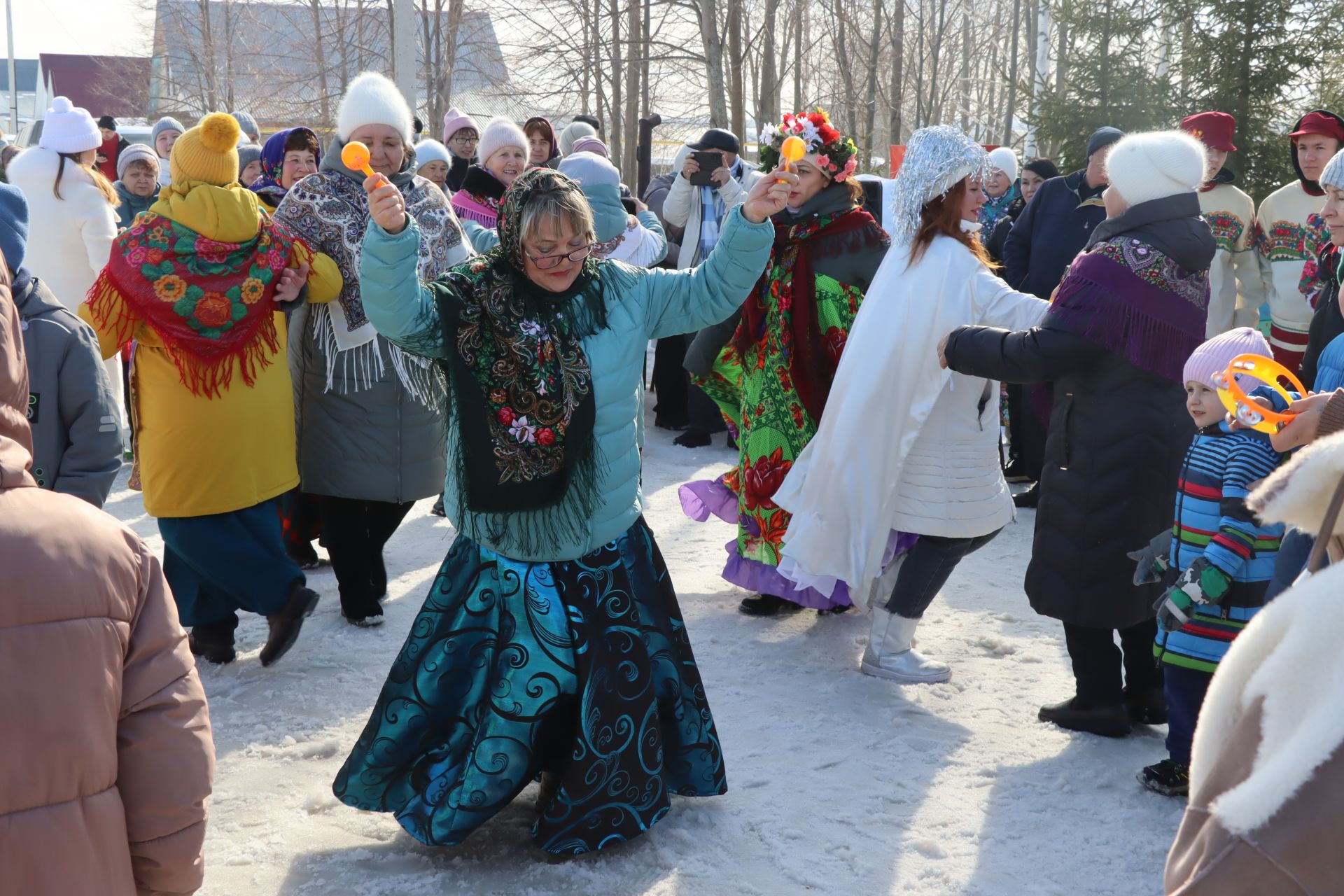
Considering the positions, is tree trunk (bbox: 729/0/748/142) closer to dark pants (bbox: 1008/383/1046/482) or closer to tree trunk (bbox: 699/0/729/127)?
tree trunk (bbox: 699/0/729/127)

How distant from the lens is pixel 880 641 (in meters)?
4.55

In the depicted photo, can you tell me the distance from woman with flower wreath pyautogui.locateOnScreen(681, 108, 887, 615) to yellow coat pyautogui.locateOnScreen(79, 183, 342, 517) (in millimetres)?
1887

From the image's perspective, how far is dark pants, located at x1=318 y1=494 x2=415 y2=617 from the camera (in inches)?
192

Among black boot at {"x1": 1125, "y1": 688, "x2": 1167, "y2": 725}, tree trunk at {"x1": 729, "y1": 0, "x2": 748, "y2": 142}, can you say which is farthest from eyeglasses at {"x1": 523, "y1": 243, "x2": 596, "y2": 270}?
tree trunk at {"x1": 729, "y1": 0, "x2": 748, "y2": 142}

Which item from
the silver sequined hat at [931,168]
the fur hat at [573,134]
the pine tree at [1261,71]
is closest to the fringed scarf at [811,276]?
the silver sequined hat at [931,168]

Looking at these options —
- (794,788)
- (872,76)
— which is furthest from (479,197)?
(872,76)

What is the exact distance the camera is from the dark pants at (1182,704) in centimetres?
340

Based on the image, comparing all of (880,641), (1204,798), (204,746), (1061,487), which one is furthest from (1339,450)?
(880,641)

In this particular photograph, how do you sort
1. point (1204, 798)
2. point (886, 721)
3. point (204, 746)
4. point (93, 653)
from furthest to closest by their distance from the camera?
point (886, 721) → point (204, 746) → point (93, 653) → point (1204, 798)

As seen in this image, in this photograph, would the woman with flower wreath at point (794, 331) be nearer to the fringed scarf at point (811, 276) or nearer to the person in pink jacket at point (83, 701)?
the fringed scarf at point (811, 276)

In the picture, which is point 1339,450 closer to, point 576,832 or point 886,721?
point 576,832

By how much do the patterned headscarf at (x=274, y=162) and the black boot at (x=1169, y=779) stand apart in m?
4.11

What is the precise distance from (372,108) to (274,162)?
49.7 inches

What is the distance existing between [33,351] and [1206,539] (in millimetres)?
3176
